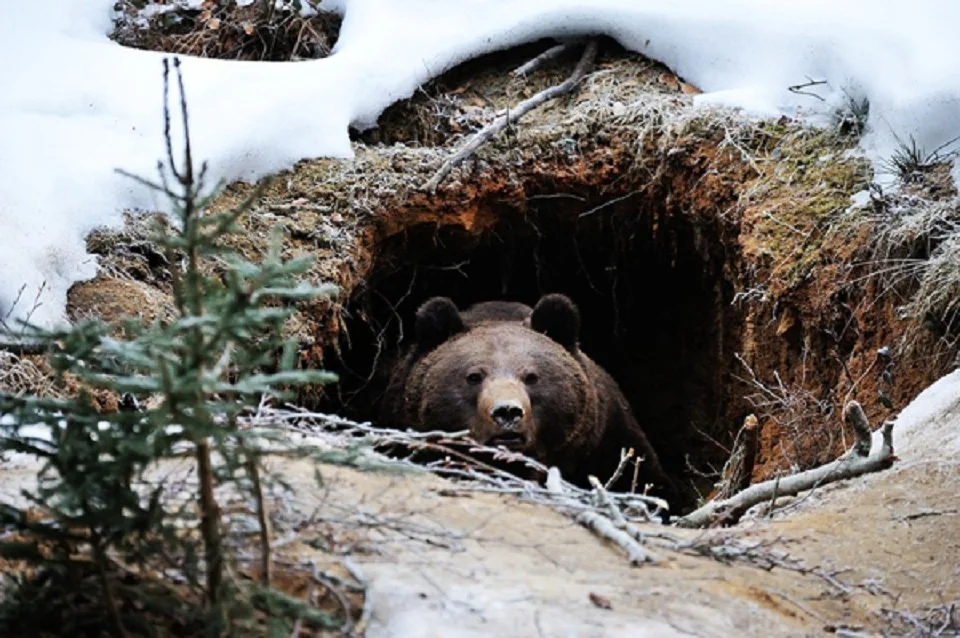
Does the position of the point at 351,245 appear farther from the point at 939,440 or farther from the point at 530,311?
the point at 939,440

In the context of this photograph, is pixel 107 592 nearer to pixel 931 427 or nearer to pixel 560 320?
pixel 931 427

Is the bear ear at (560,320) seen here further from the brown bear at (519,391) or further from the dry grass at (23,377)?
the dry grass at (23,377)

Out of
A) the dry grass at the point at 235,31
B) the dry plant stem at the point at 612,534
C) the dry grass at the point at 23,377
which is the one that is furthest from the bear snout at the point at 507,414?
the dry grass at the point at 235,31

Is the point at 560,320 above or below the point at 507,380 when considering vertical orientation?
above

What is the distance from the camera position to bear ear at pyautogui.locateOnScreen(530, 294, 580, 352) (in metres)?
8.13

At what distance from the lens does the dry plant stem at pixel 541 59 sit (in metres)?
8.83

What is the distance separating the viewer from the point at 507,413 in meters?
6.98

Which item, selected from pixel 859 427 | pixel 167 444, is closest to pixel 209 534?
pixel 167 444

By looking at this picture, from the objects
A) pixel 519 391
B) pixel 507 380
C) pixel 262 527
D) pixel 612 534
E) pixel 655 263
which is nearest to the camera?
pixel 262 527

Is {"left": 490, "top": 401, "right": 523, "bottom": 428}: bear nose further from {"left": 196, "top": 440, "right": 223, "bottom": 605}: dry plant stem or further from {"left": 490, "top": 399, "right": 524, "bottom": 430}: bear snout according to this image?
{"left": 196, "top": 440, "right": 223, "bottom": 605}: dry plant stem

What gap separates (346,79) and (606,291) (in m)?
2.75

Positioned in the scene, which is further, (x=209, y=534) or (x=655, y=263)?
(x=655, y=263)

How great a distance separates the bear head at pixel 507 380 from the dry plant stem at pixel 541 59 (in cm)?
171

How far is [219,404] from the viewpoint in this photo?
2.81 m
